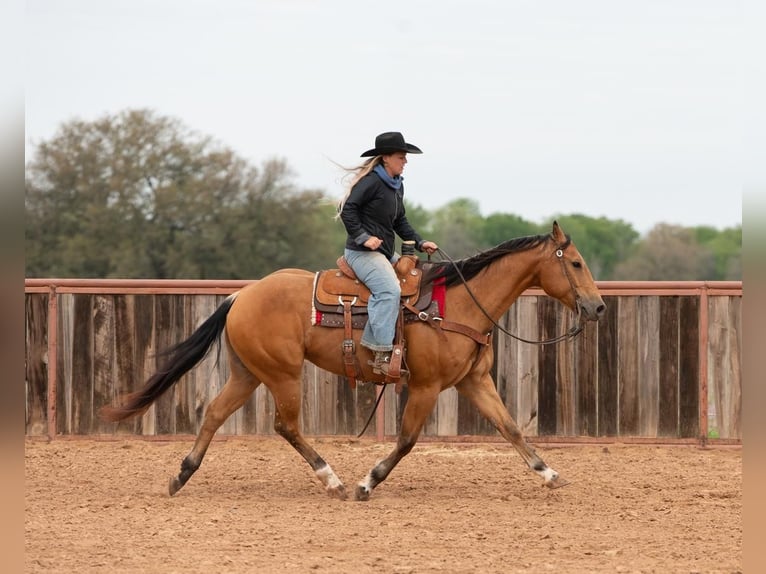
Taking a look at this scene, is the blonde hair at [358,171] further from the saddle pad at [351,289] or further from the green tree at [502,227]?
the green tree at [502,227]

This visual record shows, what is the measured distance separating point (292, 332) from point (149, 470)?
2.47 meters

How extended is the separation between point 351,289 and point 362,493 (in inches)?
61.3

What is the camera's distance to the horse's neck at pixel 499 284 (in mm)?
7988

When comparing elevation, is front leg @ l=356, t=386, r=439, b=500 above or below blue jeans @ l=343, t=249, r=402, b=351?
below

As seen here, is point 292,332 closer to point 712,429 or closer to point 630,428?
point 630,428

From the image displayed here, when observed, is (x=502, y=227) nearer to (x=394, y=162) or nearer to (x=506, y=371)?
(x=506, y=371)

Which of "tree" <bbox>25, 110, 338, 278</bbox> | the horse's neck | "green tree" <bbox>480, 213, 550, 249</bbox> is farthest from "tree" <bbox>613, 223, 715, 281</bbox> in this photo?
the horse's neck

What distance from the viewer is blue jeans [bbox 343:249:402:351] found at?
7.62 metres

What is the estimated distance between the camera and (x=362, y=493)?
770 cm

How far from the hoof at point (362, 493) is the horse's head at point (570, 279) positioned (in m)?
2.09


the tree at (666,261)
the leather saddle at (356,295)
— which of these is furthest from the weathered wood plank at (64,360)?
the tree at (666,261)

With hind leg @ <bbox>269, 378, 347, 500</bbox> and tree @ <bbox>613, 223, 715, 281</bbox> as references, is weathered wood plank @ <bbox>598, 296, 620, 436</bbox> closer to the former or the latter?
hind leg @ <bbox>269, 378, 347, 500</bbox>

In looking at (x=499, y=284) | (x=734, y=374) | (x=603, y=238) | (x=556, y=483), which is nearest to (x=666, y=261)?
(x=603, y=238)
